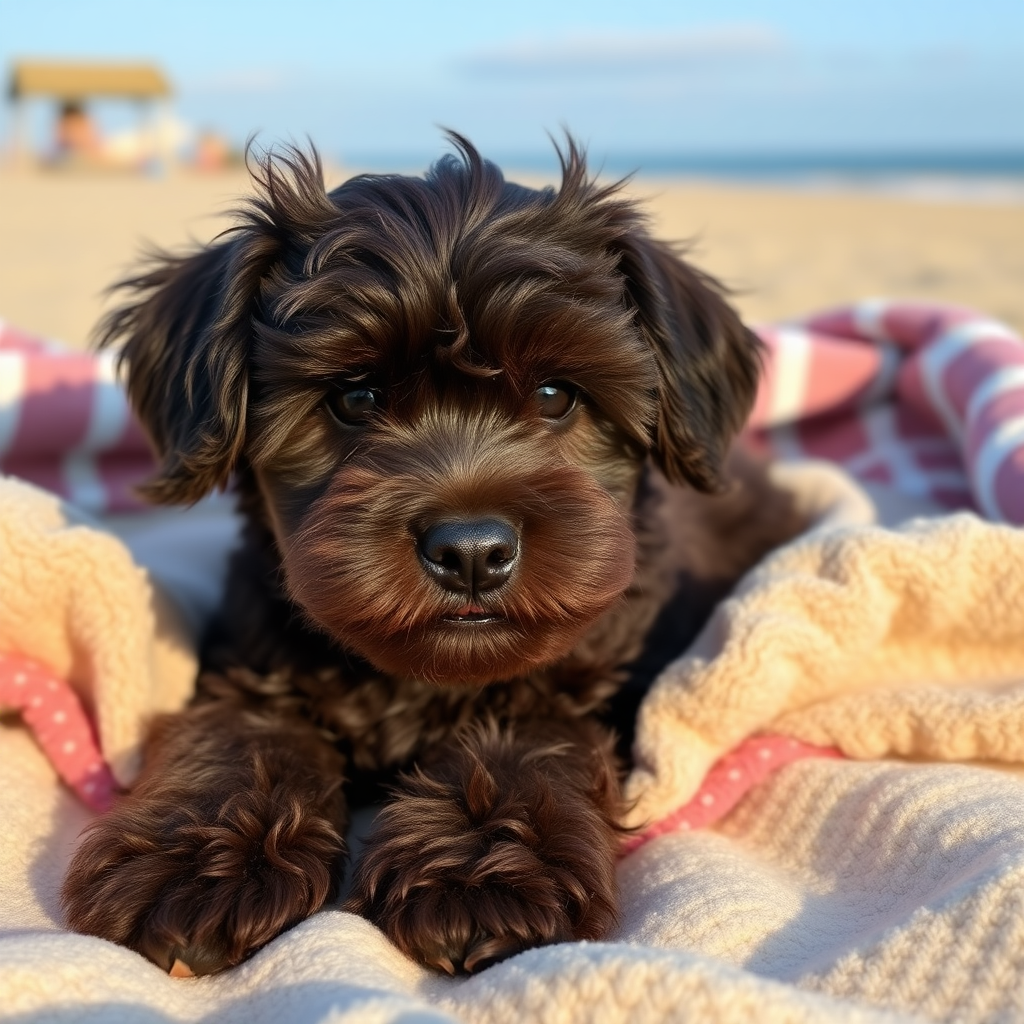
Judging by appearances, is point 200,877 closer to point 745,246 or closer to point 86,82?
point 745,246

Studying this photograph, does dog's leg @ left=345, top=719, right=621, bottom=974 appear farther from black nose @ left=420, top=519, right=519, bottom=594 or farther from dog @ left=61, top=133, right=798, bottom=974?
black nose @ left=420, top=519, right=519, bottom=594

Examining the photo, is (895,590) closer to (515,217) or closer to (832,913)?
(832,913)

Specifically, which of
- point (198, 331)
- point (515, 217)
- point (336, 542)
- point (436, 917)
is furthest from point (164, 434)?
point (436, 917)

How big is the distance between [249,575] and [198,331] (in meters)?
0.69

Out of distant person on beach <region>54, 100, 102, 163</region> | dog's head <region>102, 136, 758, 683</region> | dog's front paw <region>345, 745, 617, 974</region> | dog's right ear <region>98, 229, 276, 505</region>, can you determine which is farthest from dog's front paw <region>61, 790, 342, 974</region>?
distant person on beach <region>54, 100, 102, 163</region>

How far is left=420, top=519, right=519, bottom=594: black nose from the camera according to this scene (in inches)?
92.1

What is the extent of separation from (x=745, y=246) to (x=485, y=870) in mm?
13665

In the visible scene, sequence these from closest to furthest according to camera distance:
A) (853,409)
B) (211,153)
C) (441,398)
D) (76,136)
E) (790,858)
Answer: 1. (790,858)
2. (441,398)
3. (853,409)
4. (76,136)
5. (211,153)

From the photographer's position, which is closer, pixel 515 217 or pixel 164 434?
A: pixel 515 217

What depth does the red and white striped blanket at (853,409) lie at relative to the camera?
4.46 metres

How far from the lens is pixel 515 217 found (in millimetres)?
2725

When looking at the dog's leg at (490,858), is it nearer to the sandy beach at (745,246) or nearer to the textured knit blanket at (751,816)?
the textured knit blanket at (751,816)

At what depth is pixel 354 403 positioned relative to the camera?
9.13 feet

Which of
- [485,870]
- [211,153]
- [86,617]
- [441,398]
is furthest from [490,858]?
[211,153]
